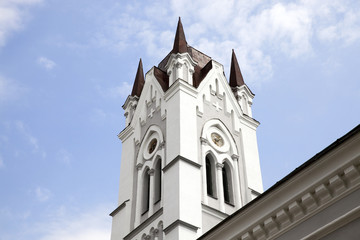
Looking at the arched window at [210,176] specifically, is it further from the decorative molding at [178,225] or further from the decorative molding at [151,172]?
the decorative molding at [178,225]

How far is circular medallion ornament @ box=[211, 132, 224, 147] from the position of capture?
28.0 metres

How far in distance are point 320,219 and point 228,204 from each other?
14.8 m

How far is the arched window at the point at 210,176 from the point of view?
26.0 meters

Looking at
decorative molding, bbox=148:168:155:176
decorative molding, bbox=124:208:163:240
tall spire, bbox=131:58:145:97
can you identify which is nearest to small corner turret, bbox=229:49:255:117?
tall spire, bbox=131:58:145:97

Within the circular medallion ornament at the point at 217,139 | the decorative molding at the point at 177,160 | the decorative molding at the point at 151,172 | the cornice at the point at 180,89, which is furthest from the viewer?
the cornice at the point at 180,89

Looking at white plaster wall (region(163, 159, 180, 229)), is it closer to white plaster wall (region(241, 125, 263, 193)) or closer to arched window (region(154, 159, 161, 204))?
arched window (region(154, 159, 161, 204))

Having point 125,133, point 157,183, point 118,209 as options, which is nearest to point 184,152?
point 157,183

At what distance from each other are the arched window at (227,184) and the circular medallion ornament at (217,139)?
1.05 meters

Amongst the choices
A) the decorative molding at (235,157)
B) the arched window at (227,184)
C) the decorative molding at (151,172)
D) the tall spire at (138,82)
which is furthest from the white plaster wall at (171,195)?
the tall spire at (138,82)

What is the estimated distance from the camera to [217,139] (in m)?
28.3

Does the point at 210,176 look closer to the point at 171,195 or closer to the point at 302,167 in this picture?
the point at 171,195

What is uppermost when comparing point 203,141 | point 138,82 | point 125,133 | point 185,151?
point 138,82

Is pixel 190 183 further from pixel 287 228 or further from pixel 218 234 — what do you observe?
pixel 287 228

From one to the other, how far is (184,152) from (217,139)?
341 cm
